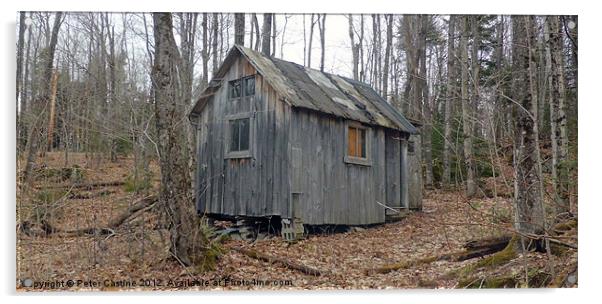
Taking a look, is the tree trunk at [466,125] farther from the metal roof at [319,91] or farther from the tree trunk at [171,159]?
the tree trunk at [171,159]

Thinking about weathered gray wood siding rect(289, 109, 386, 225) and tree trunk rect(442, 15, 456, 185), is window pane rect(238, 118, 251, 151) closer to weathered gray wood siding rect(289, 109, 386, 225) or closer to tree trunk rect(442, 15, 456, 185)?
weathered gray wood siding rect(289, 109, 386, 225)

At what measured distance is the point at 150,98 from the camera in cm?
528

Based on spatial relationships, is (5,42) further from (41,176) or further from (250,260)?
(250,260)

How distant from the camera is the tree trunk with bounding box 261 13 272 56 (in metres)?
5.37

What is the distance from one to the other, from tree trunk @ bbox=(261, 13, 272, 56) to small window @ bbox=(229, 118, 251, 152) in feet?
3.10

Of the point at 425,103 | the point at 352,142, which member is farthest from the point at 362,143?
the point at 425,103

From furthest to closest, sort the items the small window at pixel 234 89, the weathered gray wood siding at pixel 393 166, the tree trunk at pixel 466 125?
the weathered gray wood siding at pixel 393 166, the small window at pixel 234 89, the tree trunk at pixel 466 125

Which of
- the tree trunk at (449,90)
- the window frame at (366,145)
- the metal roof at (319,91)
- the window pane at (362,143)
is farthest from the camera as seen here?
the window pane at (362,143)

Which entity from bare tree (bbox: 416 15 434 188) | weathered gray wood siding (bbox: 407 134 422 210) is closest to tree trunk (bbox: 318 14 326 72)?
bare tree (bbox: 416 15 434 188)

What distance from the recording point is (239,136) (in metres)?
6.56

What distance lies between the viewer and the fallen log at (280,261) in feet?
17.1

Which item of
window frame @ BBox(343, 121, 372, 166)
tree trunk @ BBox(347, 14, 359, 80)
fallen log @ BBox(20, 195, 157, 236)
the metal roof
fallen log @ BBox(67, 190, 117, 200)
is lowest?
fallen log @ BBox(20, 195, 157, 236)

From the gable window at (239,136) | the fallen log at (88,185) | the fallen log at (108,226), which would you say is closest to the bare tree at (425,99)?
the gable window at (239,136)
